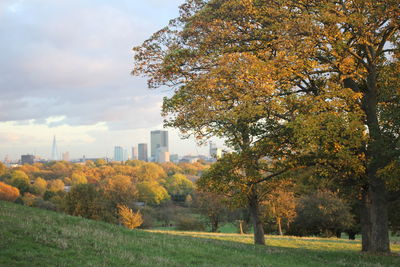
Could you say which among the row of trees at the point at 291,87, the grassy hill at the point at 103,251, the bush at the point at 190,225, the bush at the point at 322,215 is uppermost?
the row of trees at the point at 291,87

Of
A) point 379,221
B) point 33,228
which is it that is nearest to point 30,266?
point 33,228

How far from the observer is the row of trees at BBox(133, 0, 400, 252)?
15.6 metres

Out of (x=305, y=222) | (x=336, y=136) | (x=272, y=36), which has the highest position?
(x=272, y=36)

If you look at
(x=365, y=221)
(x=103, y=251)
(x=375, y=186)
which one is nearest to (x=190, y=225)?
(x=365, y=221)

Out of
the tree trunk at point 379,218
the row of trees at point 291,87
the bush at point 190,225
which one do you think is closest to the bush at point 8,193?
the bush at point 190,225

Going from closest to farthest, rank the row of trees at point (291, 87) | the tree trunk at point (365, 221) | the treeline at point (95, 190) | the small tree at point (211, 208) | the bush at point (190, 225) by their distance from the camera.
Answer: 1. the row of trees at point (291, 87)
2. the tree trunk at point (365, 221)
3. the treeline at point (95, 190)
4. the small tree at point (211, 208)
5. the bush at point (190, 225)

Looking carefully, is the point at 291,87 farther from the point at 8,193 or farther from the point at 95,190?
the point at 8,193

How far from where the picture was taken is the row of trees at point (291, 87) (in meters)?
15.6

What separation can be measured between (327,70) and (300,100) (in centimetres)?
254

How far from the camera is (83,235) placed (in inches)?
480

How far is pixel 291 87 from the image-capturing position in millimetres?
18281

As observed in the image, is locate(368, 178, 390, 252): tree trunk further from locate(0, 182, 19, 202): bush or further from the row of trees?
locate(0, 182, 19, 202): bush

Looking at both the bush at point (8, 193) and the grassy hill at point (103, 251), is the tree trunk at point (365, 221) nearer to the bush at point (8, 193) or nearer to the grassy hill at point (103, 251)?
the grassy hill at point (103, 251)

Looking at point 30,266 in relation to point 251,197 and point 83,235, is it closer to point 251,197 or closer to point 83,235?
point 83,235
